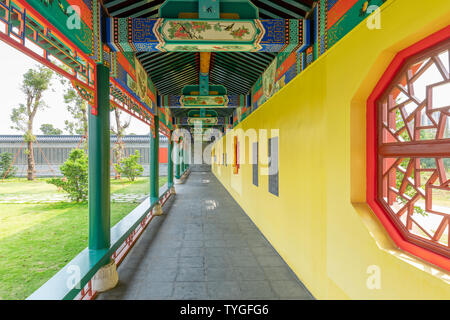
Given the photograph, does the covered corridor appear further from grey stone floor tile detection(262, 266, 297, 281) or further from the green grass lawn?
the green grass lawn

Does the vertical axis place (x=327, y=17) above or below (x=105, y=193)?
above

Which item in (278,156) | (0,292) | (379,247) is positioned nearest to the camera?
(379,247)

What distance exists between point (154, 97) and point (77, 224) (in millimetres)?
3671

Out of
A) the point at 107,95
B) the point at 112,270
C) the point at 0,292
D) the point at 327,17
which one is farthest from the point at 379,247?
the point at 0,292

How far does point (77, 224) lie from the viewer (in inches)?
217

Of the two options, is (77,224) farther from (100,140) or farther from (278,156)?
(278,156)

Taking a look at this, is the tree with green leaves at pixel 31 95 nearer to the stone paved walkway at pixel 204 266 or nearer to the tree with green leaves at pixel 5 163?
the tree with green leaves at pixel 5 163

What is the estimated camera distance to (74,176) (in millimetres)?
7621

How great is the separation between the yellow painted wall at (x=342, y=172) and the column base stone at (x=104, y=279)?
7.80ft

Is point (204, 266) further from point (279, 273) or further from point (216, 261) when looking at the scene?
point (279, 273)

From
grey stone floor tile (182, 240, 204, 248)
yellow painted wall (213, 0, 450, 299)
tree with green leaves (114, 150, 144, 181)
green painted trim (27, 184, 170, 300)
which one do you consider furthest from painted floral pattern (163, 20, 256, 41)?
tree with green leaves (114, 150, 144, 181)

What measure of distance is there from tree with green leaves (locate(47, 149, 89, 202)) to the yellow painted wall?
282 inches

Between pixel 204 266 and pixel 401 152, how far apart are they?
282cm

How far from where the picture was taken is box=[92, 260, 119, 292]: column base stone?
2.69 m
